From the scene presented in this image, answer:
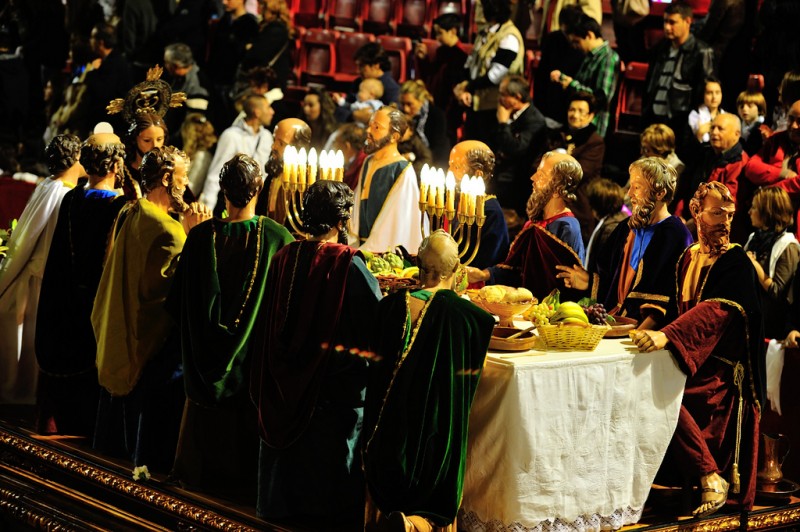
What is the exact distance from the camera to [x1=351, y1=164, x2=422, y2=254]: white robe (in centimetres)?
752

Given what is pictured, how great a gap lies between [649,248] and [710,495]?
48.6 inches

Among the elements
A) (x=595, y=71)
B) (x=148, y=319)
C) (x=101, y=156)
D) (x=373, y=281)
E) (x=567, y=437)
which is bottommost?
(x=567, y=437)

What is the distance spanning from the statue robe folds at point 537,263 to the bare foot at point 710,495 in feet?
4.57

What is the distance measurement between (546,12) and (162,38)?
371cm

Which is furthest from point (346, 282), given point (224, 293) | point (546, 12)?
point (546, 12)

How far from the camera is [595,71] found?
948cm

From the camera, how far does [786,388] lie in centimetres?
679

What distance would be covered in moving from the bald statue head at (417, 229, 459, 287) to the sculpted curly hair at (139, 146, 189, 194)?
5.69 feet

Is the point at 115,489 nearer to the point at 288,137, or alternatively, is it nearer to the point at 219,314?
the point at 219,314

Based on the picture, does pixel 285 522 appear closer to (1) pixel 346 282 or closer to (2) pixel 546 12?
(1) pixel 346 282

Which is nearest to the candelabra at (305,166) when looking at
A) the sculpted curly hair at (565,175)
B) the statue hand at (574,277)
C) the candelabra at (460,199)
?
the candelabra at (460,199)

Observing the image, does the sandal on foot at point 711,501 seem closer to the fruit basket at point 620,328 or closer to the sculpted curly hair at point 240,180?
the fruit basket at point 620,328

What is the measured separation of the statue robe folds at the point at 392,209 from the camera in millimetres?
7520

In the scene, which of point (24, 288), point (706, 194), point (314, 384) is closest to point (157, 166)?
point (314, 384)
